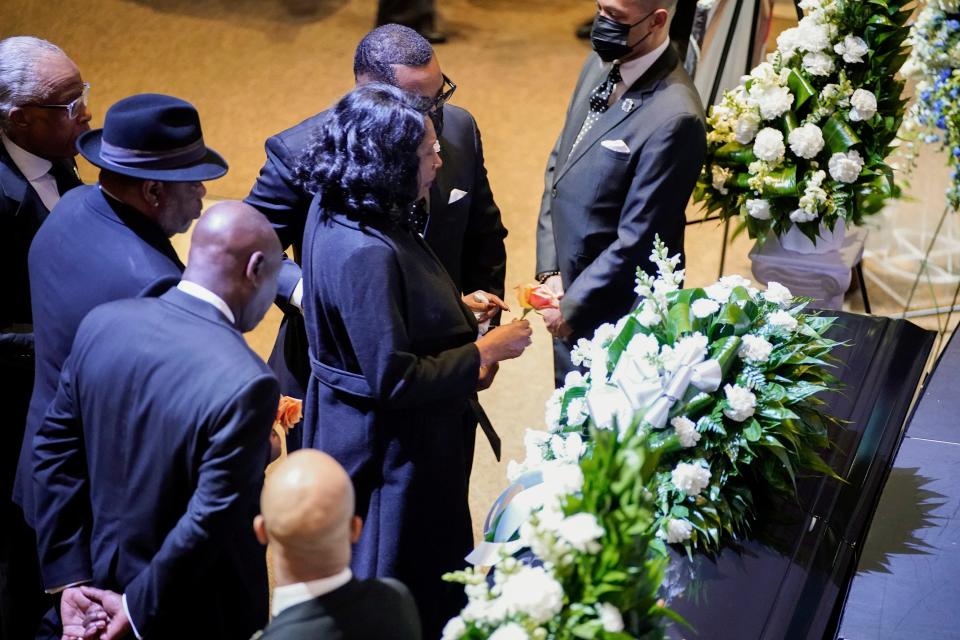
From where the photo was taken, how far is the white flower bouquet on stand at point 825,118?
314cm

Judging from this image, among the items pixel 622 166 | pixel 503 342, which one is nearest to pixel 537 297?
pixel 622 166

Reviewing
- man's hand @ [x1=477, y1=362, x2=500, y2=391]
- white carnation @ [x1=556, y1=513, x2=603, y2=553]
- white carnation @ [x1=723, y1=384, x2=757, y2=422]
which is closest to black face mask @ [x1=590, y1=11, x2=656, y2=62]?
man's hand @ [x1=477, y1=362, x2=500, y2=391]

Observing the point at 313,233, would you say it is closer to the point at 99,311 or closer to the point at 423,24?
the point at 99,311

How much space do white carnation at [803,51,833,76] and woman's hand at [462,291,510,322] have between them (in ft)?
3.81

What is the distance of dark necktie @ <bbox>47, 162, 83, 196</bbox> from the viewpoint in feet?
9.41

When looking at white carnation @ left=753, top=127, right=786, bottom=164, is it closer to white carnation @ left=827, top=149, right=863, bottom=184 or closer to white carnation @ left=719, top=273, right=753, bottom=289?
white carnation @ left=827, top=149, right=863, bottom=184

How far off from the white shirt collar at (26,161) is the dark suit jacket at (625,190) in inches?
58.1

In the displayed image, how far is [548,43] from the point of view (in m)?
7.30

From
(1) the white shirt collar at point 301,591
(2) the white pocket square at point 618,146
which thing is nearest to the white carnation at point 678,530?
(1) the white shirt collar at point 301,591

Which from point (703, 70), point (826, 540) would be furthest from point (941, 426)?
point (703, 70)

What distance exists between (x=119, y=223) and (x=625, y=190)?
144 cm

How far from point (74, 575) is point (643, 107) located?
6.38 feet

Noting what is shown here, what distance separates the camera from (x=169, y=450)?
79.5 inches

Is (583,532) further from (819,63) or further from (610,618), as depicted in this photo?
(819,63)
